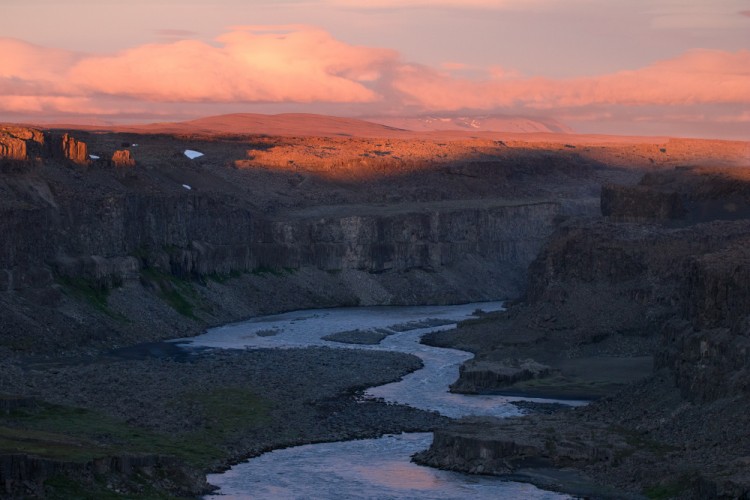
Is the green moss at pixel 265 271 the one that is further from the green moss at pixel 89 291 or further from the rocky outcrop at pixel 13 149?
the green moss at pixel 89 291

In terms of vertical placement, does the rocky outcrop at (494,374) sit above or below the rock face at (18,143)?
below

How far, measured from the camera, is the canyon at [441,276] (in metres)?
68.8

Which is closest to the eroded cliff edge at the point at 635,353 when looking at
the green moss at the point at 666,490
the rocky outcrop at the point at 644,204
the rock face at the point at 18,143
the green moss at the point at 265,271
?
the green moss at the point at 666,490

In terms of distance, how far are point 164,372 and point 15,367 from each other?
8925 millimetres

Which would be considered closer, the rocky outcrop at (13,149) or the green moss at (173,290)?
the rocky outcrop at (13,149)

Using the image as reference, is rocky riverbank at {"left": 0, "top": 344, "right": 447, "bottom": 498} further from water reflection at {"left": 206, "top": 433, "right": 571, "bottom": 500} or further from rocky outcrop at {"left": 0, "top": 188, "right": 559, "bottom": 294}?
rocky outcrop at {"left": 0, "top": 188, "right": 559, "bottom": 294}

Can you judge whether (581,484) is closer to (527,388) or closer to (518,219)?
(527,388)

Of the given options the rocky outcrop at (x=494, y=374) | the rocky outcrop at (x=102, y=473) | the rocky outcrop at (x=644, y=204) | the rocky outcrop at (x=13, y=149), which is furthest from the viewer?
the rocky outcrop at (x=13, y=149)

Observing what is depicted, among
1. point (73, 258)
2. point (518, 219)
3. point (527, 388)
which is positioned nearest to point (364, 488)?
point (527, 388)

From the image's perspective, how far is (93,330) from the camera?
111 meters

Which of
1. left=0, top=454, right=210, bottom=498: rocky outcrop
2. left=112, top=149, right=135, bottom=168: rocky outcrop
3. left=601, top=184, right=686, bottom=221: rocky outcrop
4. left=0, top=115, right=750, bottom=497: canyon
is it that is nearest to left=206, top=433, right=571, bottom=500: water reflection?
left=0, top=454, right=210, bottom=498: rocky outcrop

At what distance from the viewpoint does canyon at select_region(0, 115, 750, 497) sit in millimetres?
68750

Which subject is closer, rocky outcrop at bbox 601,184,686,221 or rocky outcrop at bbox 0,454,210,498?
rocky outcrop at bbox 0,454,210,498

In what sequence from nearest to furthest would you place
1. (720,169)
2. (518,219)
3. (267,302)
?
(720,169) < (267,302) < (518,219)
